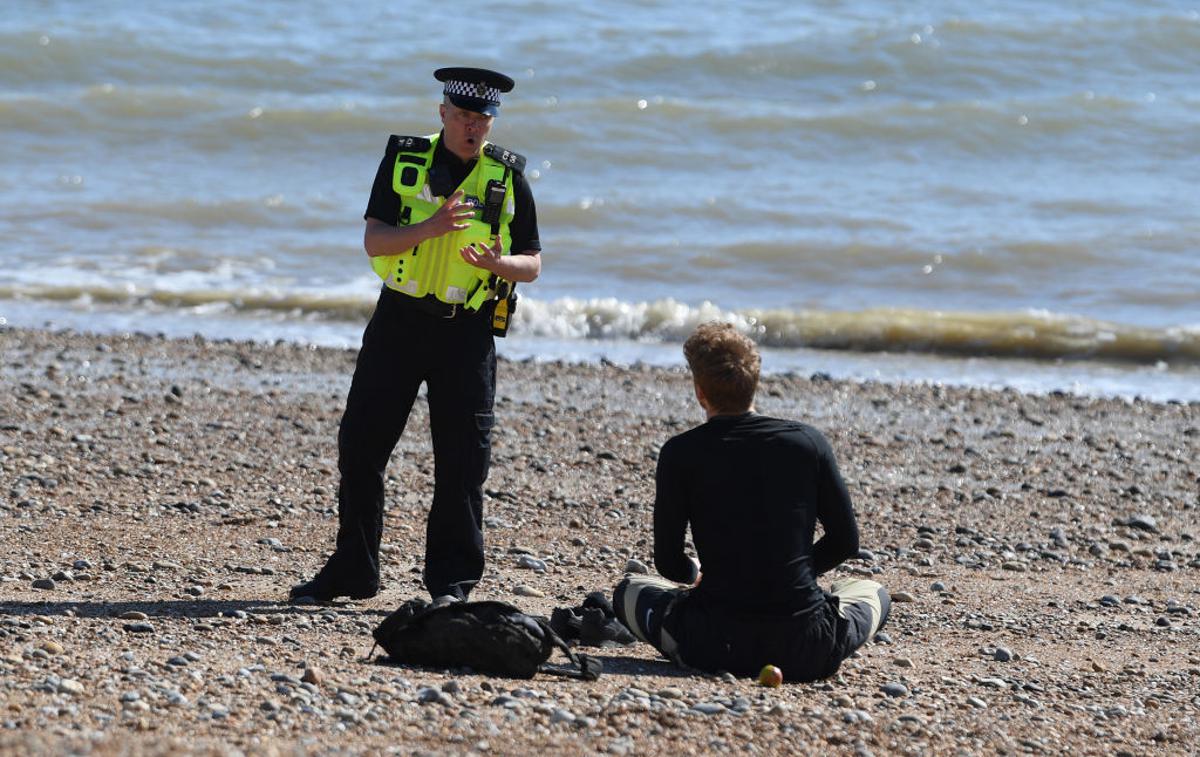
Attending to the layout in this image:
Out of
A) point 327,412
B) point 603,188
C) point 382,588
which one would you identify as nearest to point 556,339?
point 327,412

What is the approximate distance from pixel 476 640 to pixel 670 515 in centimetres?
70

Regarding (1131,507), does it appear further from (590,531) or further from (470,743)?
(470,743)

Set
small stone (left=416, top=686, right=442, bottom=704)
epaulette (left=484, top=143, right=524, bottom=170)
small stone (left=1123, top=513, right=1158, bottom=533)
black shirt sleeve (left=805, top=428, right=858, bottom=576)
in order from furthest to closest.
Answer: small stone (left=1123, top=513, right=1158, bottom=533)
epaulette (left=484, top=143, right=524, bottom=170)
black shirt sleeve (left=805, top=428, right=858, bottom=576)
small stone (left=416, top=686, right=442, bottom=704)

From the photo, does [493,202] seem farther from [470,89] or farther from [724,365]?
[724,365]

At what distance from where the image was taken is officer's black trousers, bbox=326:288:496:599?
227 inches

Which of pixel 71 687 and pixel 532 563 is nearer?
pixel 71 687

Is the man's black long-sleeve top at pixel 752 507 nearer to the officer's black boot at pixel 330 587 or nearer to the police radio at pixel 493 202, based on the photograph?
the police radio at pixel 493 202

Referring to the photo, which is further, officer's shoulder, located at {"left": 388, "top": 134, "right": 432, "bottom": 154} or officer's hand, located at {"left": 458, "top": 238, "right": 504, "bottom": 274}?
officer's shoulder, located at {"left": 388, "top": 134, "right": 432, "bottom": 154}

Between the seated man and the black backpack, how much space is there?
1.31ft

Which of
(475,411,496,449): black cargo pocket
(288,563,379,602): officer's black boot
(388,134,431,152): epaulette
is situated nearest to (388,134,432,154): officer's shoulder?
(388,134,431,152): epaulette

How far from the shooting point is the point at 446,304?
224 inches

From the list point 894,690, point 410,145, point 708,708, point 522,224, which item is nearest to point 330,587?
point 522,224

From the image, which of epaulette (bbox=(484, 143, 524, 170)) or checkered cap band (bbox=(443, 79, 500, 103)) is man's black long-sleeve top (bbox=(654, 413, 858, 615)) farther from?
checkered cap band (bbox=(443, 79, 500, 103))

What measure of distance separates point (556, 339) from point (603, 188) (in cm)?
630
